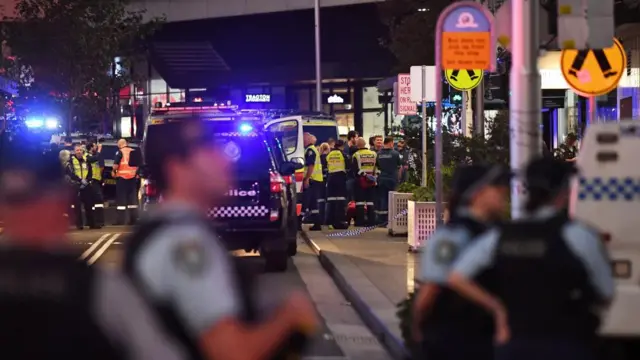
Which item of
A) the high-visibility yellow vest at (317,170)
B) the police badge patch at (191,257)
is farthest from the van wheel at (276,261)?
the police badge patch at (191,257)

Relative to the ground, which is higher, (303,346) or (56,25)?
(56,25)

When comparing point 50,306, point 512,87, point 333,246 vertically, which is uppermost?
point 512,87

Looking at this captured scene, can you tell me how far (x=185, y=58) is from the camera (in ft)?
188

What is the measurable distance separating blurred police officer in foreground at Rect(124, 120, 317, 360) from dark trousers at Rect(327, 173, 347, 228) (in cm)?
1773

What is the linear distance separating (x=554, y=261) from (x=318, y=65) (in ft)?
112

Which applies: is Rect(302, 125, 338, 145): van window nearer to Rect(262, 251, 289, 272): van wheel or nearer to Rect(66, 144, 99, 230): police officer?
Rect(66, 144, 99, 230): police officer

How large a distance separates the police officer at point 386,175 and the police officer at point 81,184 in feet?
20.3

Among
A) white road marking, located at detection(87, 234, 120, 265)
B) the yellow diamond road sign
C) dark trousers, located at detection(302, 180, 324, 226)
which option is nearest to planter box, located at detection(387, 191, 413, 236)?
dark trousers, located at detection(302, 180, 324, 226)

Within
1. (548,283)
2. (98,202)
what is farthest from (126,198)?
(548,283)

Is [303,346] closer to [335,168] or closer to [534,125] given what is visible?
[534,125]

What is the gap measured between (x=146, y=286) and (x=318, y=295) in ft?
32.1

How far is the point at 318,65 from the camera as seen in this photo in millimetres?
38375

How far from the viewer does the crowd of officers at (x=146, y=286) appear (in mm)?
2539

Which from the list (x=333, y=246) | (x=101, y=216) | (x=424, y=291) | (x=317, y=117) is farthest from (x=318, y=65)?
(x=424, y=291)
